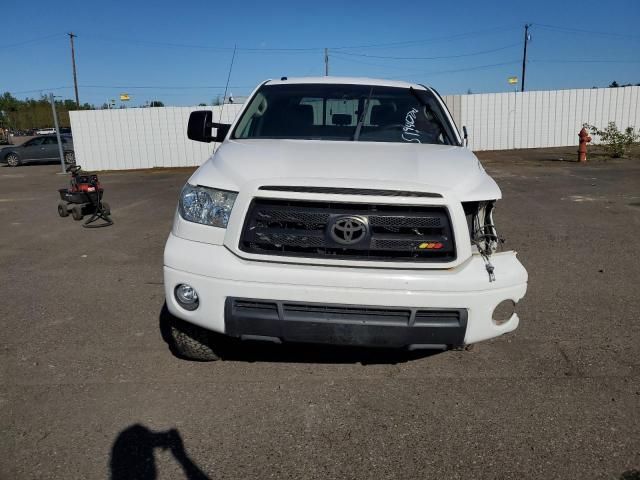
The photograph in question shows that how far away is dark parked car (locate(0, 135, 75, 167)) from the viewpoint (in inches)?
960

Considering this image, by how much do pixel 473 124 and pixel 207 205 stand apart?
2174 cm

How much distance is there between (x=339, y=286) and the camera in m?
2.80

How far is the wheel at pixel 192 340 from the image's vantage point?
11.0 ft

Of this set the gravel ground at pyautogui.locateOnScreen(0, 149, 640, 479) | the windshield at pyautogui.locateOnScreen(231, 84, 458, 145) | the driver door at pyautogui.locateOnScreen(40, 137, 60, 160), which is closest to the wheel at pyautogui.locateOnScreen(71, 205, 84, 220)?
the gravel ground at pyautogui.locateOnScreen(0, 149, 640, 479)

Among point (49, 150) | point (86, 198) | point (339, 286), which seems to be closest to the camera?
point (339, 286)

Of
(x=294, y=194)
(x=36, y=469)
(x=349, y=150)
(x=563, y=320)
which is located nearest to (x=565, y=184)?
(x=563, y=320)

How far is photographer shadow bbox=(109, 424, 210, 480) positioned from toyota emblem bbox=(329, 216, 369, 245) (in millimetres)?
1328

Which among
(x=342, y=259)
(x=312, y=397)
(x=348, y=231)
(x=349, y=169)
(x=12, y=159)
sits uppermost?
(x=349, y=169)

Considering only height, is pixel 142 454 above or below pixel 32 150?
below

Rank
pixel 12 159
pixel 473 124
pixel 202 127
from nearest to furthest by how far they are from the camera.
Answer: pixel 202 127, pixel 473 124, pixel 12 159

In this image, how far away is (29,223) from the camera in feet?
29.8

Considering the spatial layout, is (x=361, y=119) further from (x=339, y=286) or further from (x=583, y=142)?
(x=583, y=142)

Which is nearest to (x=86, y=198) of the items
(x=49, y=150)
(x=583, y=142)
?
(x=583, y=142)

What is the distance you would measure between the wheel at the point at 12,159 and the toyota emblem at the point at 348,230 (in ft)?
85.0
